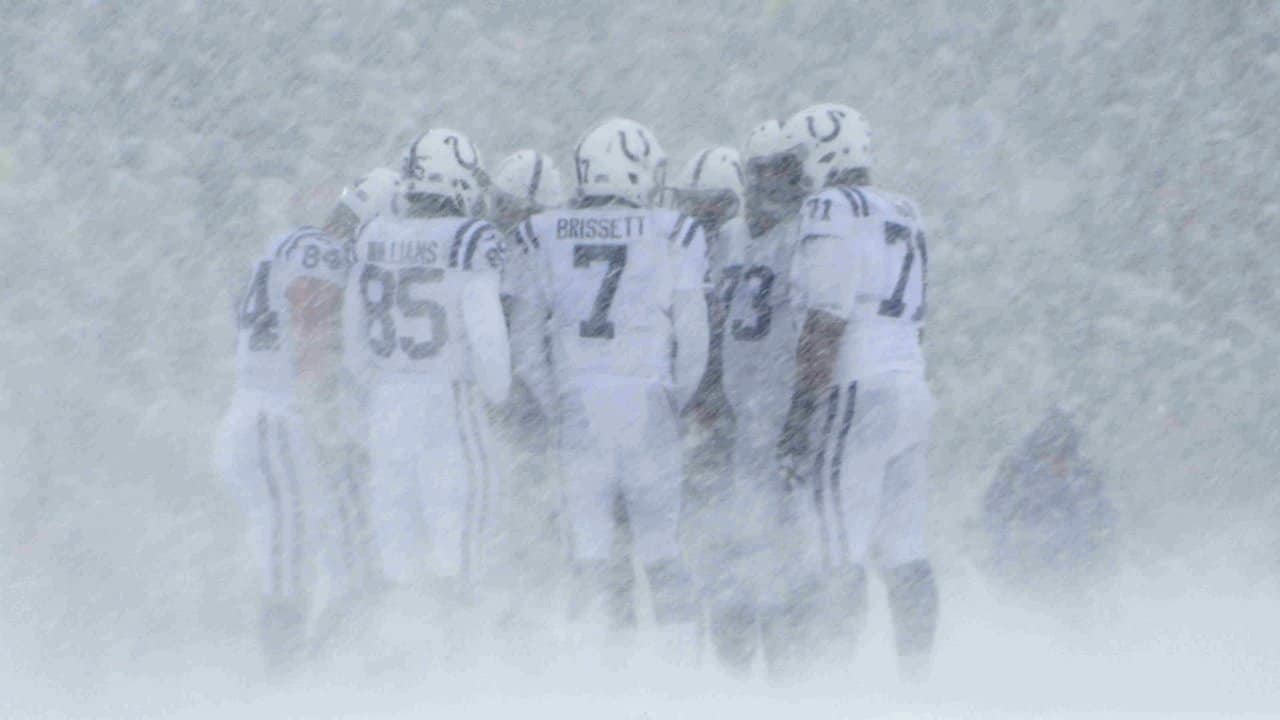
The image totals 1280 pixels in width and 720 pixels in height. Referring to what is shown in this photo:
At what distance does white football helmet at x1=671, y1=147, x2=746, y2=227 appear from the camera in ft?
23.5

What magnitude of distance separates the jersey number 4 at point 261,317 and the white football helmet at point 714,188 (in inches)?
63.1

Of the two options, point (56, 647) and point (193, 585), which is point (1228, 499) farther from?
point (56, 647)

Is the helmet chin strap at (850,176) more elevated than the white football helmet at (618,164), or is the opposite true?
the white football helmet at (618,164)

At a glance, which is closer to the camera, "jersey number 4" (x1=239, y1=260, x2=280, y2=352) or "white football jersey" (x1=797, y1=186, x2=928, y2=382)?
"white football jersey" (x1=797, y1=186, x2=928, y2=382)

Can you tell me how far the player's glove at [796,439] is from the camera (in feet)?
20.2

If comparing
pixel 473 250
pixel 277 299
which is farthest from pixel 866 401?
pixel 277 299

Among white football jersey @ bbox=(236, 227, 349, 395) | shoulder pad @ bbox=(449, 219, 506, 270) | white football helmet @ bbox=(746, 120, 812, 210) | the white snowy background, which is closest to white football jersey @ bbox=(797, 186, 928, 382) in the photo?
white football helmet @ bbox=(746, 120, 812, 210)

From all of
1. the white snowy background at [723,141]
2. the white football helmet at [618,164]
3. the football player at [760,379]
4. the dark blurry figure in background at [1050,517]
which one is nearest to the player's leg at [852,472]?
the football player at [760,379]

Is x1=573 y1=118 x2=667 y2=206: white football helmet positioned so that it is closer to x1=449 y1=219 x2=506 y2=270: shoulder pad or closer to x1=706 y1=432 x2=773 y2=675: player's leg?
x1=449 y1=219 x2=506 y2=270: shoulder pad

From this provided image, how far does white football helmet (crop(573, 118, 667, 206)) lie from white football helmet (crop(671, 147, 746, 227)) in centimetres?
60

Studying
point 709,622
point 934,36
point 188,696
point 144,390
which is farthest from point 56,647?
point 934,36

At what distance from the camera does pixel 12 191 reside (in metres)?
14.5

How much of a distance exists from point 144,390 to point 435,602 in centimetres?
712

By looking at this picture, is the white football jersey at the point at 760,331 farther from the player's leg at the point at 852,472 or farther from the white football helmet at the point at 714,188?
the player's leg at the point at 852,472
